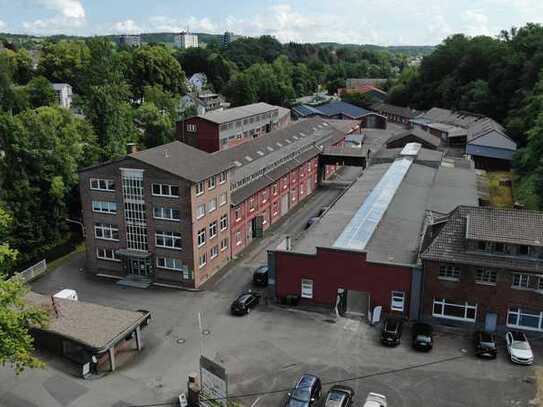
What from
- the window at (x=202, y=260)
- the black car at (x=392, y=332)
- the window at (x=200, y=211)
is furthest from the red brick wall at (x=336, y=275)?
the window at (x=200, y=211)

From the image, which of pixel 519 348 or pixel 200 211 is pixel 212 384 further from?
pixel 200 211

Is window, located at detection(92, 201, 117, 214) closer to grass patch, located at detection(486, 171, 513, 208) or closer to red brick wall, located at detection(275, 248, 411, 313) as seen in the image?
red brick wall, located at detection(275, 248, 411, 313)

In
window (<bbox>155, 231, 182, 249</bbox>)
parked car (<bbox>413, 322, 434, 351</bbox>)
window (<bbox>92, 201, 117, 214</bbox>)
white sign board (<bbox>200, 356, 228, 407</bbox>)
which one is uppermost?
window (<bbox>92, 201, 117, 214</bbox>)

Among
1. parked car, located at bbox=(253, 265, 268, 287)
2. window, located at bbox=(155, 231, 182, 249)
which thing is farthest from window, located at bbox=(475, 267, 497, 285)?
window, located at bbox=(155, 231, 182, 249)

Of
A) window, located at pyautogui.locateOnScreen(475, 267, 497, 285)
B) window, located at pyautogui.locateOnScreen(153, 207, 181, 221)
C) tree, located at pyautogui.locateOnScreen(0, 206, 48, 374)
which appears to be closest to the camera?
tree, located at pyautogui.locateOnScreen(0, 206, 48, 374)

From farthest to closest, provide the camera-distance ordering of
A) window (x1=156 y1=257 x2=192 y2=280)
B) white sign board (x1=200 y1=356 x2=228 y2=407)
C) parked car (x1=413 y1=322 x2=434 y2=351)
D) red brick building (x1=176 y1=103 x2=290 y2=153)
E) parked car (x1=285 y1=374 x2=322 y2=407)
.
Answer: red brick building (x1=176 y1=103 x2=290 y2=153) → window (x1=156 y1=257 x2=192 y2=280) → parked car (x1=413 y1=322 x2=434 y2=351) → parked car (x1=285 y1=374 x2=322 y2=407) → white sign board (x1=200 y1=356 x2=228 y2=407)

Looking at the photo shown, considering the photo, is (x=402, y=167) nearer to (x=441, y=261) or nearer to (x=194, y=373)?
(x=441, y=261)

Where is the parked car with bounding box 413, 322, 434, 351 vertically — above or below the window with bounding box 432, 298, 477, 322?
below

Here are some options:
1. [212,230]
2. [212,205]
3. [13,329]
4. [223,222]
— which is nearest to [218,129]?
[223,222]
